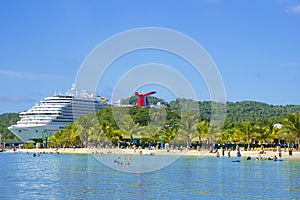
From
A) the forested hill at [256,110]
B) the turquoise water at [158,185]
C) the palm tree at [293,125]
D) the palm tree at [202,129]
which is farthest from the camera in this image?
the forested hill at [256,110]

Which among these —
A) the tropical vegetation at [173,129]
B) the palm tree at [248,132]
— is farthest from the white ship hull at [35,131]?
the palm tree at [248,132]

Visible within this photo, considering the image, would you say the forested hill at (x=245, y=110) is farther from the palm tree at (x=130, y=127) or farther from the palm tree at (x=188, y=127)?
the palm tree at (x=188, y=127)

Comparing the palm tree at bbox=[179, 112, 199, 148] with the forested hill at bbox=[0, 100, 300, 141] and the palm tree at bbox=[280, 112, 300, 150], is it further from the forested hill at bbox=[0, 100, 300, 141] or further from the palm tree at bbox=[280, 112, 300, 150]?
the forested hill at bbox=[0, 100, 300, 141]

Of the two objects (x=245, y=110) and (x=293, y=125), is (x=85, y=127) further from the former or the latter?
(x=245, y=110)

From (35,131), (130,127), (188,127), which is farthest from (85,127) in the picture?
(35,131)

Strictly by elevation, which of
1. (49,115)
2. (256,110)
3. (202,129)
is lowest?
(202,129)

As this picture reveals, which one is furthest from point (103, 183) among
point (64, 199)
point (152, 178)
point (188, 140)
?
point (188, 140)

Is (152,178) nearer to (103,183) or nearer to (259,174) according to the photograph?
(103,183)

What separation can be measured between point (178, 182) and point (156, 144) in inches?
2154

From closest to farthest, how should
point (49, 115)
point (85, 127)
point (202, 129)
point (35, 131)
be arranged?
point (202, 129) < point (85, 127) < point (35, 131) < point (49, 115)

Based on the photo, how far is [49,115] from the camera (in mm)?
115938

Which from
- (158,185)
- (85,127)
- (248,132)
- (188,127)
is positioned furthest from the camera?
(85,127)

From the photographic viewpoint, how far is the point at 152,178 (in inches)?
1451

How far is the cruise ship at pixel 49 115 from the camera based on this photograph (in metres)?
113
